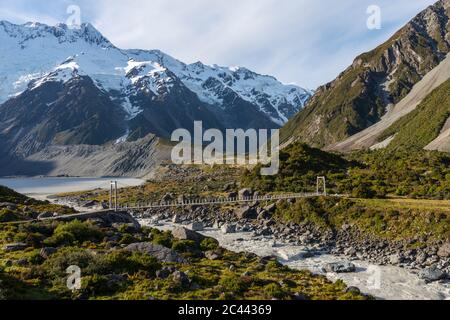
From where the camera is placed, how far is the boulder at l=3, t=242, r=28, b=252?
36.2 meters

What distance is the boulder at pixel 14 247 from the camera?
36250 mm

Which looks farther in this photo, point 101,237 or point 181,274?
point 101,237

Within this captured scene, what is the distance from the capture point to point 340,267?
41750 mm

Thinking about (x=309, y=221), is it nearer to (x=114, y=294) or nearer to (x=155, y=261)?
(x=155, y=261)

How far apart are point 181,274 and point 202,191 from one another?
73319 mm

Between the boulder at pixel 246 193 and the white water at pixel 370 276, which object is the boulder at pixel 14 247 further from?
the boulder at pixel 246 193

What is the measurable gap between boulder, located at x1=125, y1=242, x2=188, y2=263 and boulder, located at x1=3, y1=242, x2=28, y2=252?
8780 millimetres

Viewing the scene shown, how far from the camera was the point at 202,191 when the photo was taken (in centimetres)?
10338

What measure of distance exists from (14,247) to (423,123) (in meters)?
169

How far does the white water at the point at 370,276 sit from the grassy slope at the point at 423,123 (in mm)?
118350

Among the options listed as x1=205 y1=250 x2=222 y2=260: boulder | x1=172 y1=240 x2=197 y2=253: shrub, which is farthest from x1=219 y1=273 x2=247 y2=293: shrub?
x1=172 y1=240 x2=197 y2=253: shrub

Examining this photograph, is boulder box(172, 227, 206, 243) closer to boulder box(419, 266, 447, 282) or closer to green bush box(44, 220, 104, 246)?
green bush box(44, 220, 104, 246)

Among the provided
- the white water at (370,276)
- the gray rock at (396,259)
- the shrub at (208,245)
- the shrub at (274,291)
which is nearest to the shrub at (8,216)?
the shrub at (208,245)
